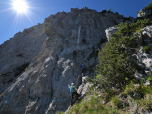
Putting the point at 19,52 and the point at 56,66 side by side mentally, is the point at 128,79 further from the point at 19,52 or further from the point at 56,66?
the point at 19,52

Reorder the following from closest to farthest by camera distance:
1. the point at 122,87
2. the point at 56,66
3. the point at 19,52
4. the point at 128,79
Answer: the point at 122,87, the point at 128,79, the point at 56,66, the point at 19,52

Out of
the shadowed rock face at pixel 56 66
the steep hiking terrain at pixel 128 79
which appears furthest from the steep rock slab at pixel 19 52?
the steep hiking terrain at pixel 128 79

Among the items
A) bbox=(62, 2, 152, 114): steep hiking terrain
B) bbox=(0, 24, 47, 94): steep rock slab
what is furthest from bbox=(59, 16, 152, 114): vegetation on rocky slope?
bbox=(0, 24, 47, 94): steep rock slab

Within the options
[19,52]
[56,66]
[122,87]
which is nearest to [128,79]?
[122,87]

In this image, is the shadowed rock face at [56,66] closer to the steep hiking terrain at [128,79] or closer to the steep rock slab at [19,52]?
the steep rock slab at [19,52]

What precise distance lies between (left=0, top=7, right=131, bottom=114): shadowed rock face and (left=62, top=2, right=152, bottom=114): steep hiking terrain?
4835mm

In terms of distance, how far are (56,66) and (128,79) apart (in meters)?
13.5

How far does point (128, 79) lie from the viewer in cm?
584

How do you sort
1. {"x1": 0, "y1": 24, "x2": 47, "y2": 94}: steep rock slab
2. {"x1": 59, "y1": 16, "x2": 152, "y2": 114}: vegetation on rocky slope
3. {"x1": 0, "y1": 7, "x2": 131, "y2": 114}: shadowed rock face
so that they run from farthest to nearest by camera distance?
{"x1": 0, "y1": 24, "x2": 47, "y2": 94}: steep rock slab < {"x1": 0, "y1": 7, "x2": 131, "y2": 114}: shadowed rock face < {"x1": 59, "y1": 16, "x2": 152, "y2": 114}: vegetation on rocky slope

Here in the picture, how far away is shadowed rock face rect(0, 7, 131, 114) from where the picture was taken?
518 inches

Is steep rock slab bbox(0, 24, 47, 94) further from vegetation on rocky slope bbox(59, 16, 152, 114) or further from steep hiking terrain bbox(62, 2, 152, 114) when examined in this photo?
steep hiking terrain bbox(62, 2, 152, 114)

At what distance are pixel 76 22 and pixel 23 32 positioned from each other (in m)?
29.6

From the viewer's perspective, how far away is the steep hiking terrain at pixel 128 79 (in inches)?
173

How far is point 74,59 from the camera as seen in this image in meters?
16.9
